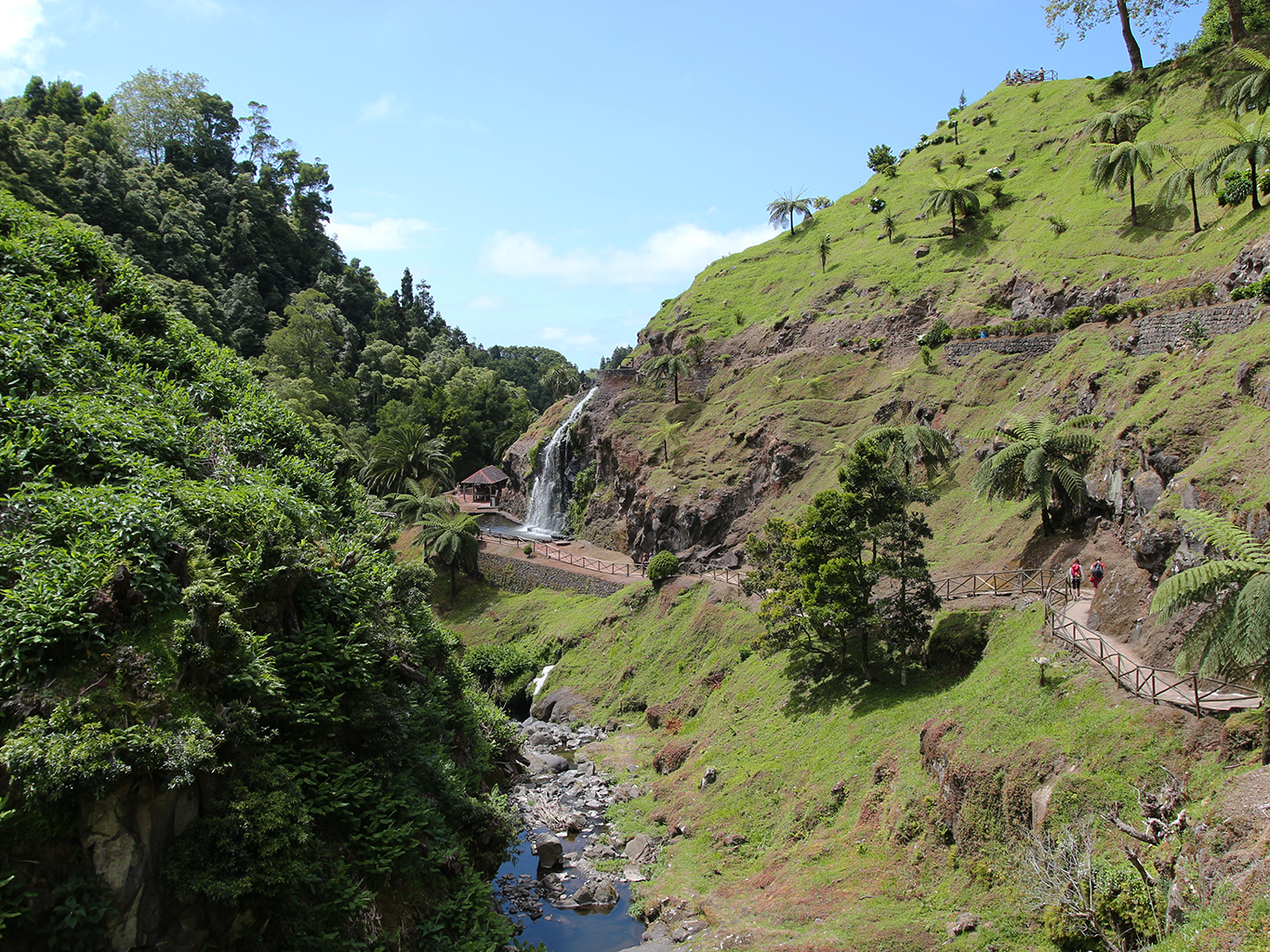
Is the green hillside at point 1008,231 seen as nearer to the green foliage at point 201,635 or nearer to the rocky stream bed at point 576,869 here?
the rocky stream bed at point 576,869

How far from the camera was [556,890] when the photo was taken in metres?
22.3

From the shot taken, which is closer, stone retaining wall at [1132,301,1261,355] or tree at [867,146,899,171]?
stone retaining wall at [1132,301,1261,355]

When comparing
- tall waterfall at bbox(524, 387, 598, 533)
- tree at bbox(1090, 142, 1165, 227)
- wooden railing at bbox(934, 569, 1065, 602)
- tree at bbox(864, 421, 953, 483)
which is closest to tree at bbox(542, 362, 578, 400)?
tall waterfall at bbox(524, 387, 598, 533)

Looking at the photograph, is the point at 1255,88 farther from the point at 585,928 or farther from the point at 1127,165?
the point at 585,928

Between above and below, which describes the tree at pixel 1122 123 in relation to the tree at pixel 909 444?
above

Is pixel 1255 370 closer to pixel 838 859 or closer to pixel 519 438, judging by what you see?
pixel 838 859

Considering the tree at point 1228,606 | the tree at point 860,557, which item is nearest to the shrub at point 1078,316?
the tree at point 860,557

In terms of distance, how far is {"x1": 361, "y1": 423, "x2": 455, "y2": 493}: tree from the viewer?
61344 mm

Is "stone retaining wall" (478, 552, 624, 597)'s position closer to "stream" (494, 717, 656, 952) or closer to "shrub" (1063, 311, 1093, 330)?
"stream" (494, 717, 656, 952)

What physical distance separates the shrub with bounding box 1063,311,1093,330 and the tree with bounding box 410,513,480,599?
36939 millimetres

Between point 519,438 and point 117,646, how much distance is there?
63393 mm

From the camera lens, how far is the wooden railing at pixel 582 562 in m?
39.9

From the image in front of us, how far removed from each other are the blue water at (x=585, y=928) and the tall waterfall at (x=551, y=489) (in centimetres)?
3973

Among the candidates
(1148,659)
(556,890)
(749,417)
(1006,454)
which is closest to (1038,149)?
(749,417)
